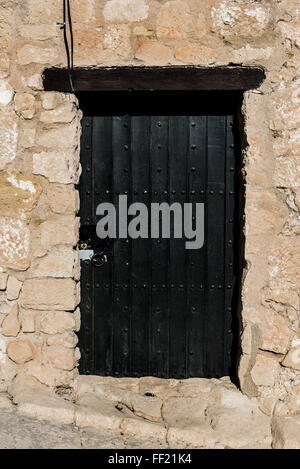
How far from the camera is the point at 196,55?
9.14 ft

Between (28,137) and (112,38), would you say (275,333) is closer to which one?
(28,137)

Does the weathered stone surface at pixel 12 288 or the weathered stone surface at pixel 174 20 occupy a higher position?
the weathered stone surface at pixel 174 20

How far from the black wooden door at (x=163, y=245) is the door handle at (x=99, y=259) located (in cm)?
2

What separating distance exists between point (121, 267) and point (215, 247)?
59cm

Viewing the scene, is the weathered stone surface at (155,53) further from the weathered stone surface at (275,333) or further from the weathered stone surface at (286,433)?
the weathered stone surface at (286,433)

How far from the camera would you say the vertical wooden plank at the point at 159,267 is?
120 inches

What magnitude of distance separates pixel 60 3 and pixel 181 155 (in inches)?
43.2

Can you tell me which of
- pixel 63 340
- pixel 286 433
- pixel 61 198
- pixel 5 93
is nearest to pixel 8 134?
pixel 5 93

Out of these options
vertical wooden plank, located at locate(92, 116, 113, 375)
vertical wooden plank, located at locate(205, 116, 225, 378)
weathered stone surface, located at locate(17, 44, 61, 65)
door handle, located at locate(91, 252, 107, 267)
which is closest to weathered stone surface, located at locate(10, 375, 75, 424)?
vertical wooden plank, located at locate(92, 116, 113, 375)

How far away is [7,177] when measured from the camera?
2.89 metres

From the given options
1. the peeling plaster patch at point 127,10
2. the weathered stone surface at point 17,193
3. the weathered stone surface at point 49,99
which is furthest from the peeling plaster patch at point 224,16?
the weathered stone surface at point 17,193

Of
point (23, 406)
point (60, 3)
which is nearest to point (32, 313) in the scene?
point (23, 406)

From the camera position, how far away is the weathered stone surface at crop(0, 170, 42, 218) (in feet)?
9.46

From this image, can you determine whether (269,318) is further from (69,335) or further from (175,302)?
(69,335)
